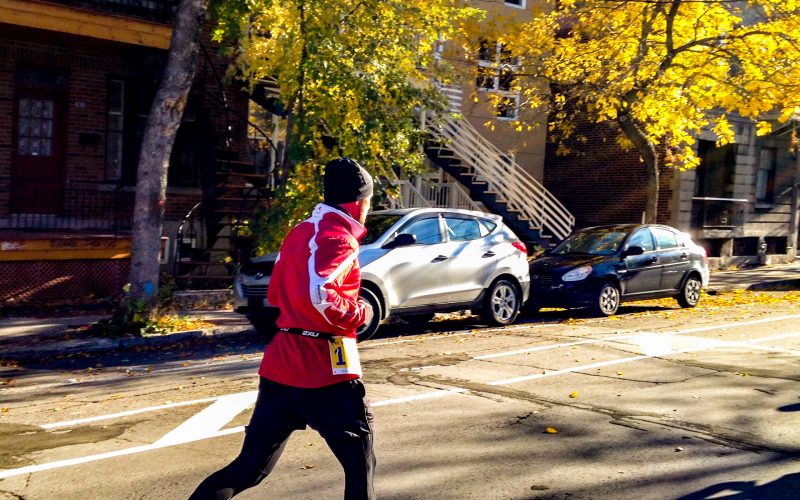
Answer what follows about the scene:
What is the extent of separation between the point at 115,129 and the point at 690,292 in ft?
37.8

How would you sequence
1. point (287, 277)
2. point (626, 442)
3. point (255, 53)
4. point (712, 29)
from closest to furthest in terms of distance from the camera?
point (287, 277) → point (626, 442) → point (255, 53) → point (712, 29)

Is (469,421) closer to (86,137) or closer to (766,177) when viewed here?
(86,137)

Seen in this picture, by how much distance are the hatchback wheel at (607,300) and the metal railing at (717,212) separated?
1164 centimetres

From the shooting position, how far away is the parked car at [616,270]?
1452 centimetres

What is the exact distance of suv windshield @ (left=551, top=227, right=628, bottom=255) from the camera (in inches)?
606

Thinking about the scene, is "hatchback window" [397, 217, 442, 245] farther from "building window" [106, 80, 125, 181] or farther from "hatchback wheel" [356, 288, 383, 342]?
"building window" [106, 80, 125, 181]

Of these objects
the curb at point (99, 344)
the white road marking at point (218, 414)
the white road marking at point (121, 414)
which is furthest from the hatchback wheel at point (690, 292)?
the white road marking at point (121, 414)

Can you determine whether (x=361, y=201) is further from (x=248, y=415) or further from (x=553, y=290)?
(x=553, y=290)

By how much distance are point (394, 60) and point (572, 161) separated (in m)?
14.2

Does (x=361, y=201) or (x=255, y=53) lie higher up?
(x=255, y=53)

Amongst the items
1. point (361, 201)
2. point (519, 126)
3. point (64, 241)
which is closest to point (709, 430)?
point (361, 201)

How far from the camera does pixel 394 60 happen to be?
14.1 m

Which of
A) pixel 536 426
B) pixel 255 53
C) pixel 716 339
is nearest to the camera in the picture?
pixel 536 426

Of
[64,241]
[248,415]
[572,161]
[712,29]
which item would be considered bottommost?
[248,415]
